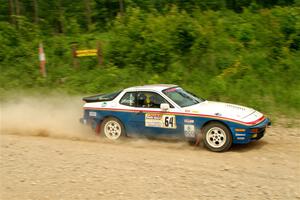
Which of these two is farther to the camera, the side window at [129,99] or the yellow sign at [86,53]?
the yellow sign at [86,53]

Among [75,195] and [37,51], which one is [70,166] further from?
[37,51]

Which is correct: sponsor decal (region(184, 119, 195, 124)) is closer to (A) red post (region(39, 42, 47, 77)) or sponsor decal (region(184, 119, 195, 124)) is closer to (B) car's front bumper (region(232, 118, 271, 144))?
(B) car's front bumper (region(232, 118, 271, 144))

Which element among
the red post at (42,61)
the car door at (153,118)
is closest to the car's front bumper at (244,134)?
the car door at (153,118)

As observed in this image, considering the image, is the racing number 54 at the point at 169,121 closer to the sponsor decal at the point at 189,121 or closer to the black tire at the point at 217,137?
the sponsor decal at the point at 189,121

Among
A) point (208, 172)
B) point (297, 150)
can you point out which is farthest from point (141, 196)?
point (297, 150)

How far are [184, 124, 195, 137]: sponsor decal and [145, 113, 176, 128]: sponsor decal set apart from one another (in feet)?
1.01

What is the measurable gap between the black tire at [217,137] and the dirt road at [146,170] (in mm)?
180

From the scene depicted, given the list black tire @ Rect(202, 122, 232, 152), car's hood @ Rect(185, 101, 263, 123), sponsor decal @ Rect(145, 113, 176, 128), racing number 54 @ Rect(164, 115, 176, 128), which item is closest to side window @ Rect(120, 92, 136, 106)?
sponsor decal @ Rect(145, 113, 176, 128)

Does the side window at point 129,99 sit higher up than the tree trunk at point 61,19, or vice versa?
the tree trunk at point 61,19

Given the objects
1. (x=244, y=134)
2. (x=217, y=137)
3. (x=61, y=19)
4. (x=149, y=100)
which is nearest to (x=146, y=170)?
(x=217, y=137)

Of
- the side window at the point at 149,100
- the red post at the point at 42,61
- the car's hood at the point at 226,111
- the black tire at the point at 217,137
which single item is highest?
the red post at the point at 42,61

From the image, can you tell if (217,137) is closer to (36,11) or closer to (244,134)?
(244,134)

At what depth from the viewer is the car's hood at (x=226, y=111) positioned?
31.9ft

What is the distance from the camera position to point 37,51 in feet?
68.9
